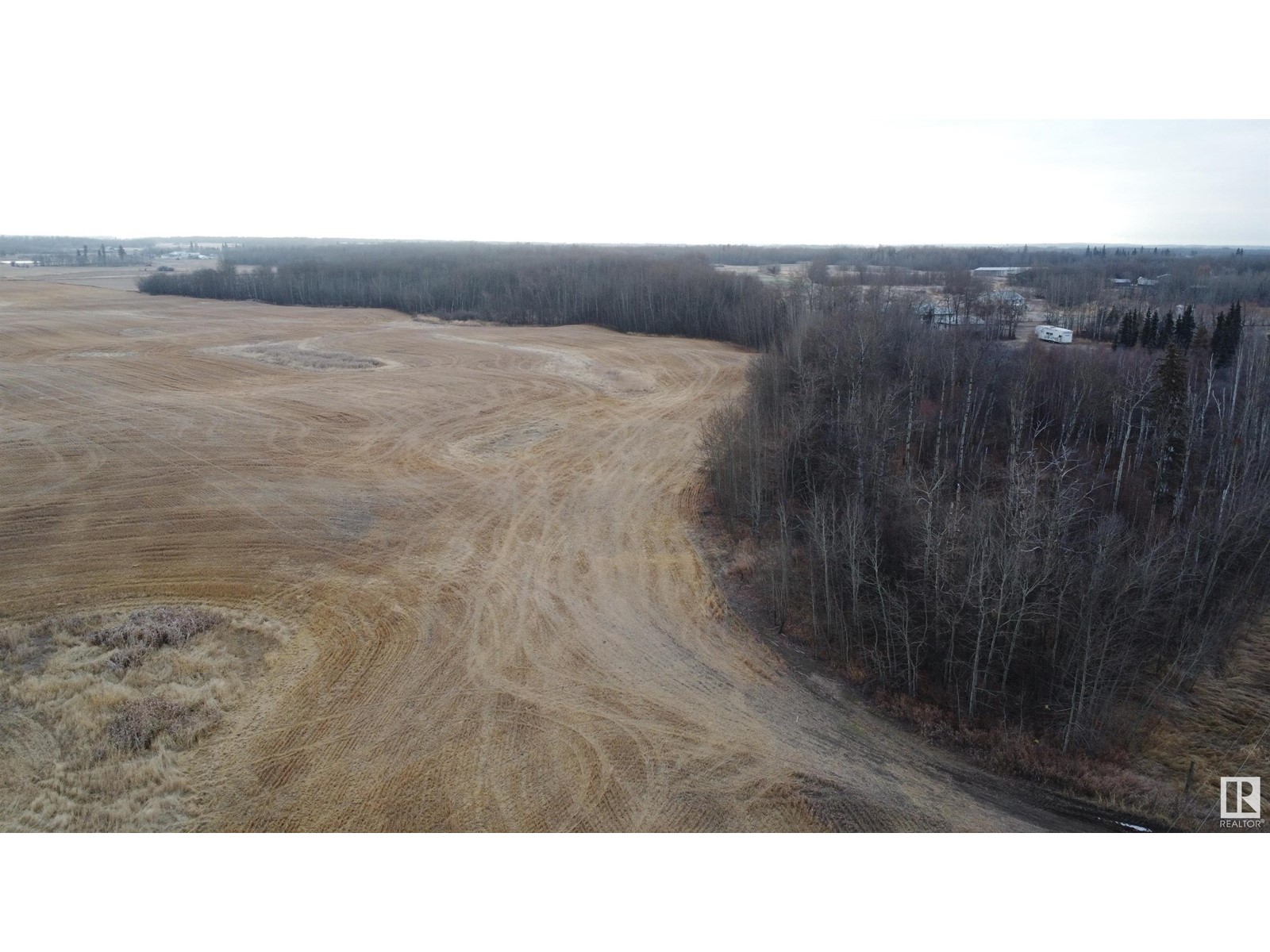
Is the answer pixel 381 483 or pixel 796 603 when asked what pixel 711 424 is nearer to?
pixel 796 603

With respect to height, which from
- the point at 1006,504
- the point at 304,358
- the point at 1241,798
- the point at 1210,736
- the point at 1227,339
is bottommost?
the point at 1210,736

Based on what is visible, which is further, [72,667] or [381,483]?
[381,483]

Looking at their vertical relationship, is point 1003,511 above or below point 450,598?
above

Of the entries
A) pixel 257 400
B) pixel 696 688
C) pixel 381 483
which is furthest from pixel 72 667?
pixel 257 400

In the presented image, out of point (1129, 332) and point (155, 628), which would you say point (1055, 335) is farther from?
point (155, 628)

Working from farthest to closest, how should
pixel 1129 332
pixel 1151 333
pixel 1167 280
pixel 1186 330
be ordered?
pixel 1167 280
pixel 1129 332
pixel 1151 333
pixel 1186 330

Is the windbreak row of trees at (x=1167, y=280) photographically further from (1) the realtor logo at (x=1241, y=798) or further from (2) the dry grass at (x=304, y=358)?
(2) the dry grass at (x=304, y=358)

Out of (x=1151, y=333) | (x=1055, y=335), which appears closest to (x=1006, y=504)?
(x=1151, y=333)
